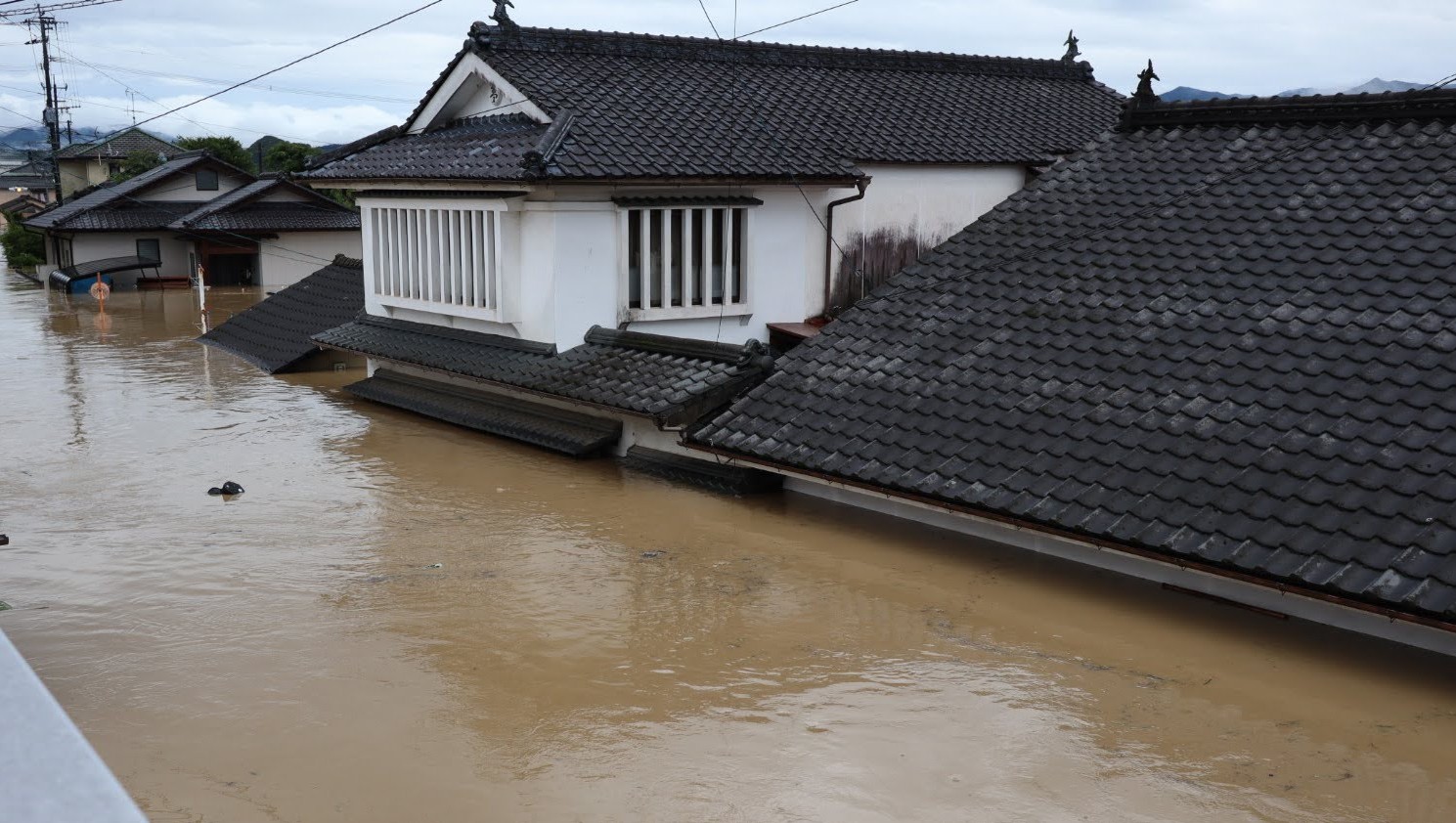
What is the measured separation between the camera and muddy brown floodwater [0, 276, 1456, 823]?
21.2 feet

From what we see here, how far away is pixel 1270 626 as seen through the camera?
864 centimetres

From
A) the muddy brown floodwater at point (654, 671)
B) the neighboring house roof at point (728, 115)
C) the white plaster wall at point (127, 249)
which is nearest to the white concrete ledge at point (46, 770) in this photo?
the muddy brown floodwater at point (654, 671)

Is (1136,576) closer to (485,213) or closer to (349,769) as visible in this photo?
(349,769)

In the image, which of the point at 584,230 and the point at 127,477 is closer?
the point at 127,477

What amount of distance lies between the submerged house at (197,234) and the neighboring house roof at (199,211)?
4cm

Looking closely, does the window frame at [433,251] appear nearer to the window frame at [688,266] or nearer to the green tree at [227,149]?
the window frame at [688,266]

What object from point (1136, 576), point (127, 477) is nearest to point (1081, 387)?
point (1136, 576)

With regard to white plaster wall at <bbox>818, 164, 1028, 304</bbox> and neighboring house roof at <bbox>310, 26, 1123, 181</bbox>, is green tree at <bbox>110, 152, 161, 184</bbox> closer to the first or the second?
neighboring house roof at <bbox>310, 26, 1123, 181</bbox>

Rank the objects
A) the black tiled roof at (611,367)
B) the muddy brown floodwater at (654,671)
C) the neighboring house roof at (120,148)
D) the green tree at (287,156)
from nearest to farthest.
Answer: the muddy brown floodwater at (654,671), the black tiled roof at (611,367), the green tree at (287,156), the neighboring house roof at (120,148)

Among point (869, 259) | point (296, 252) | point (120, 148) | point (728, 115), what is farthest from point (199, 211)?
point (869, 259)

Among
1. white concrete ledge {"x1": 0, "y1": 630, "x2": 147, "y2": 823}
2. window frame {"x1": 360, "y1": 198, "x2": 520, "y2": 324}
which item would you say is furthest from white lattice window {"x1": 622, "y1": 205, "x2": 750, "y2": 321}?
white concrete ledge {"x1": 0, "y1": 630, "x2": 147, "y2": 823}

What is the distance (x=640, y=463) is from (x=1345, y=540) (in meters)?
8.26

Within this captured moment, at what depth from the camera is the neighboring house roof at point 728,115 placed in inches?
609

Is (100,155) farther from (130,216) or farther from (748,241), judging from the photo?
(748,241)
